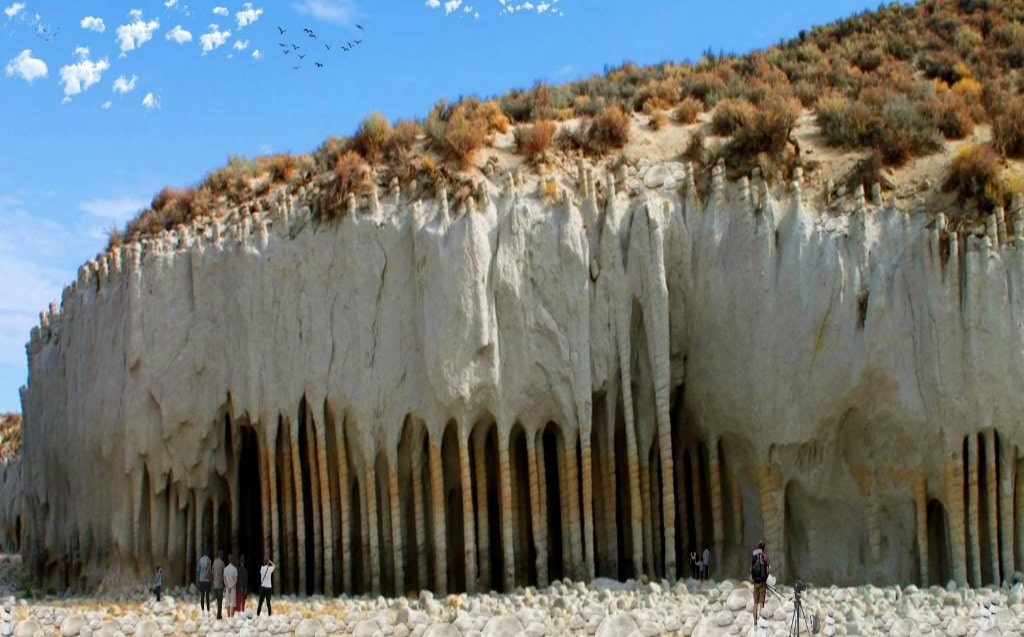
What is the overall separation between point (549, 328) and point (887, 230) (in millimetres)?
5860

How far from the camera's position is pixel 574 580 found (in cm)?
1980

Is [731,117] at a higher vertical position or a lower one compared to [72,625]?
higher

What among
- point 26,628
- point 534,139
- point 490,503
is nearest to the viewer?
point 26,628

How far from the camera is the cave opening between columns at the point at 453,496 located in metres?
21.4

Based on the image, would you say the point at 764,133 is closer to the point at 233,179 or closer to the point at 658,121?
the point at 658,121

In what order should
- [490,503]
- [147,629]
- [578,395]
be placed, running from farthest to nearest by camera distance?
1. [490,503]
2. [578,395]
3. [147,629]

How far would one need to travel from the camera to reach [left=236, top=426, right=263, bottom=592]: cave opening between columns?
78.8ft

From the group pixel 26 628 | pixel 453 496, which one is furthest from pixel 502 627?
pixel 26 628

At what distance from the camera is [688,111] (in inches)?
973

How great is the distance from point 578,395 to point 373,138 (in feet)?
26.6

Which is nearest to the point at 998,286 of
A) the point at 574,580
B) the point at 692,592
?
the point at 692,592

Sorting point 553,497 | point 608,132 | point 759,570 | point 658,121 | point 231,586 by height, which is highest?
point 658,121

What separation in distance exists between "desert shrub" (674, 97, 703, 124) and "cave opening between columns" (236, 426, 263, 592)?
10.7 meters

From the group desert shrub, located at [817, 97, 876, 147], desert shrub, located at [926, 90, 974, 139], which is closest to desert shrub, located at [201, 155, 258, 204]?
desert shrub, located at [817, 97, 876, 147]
